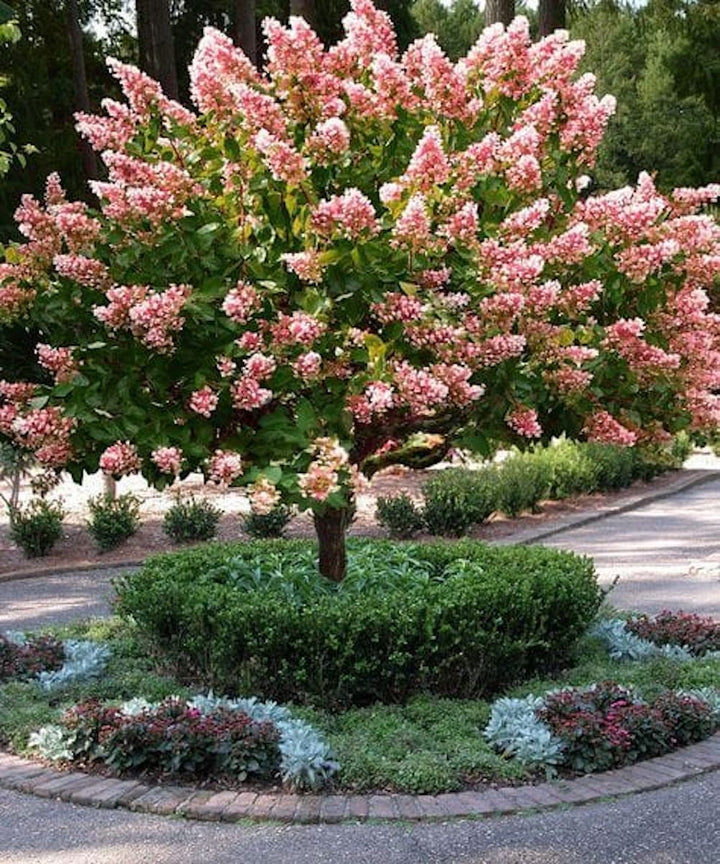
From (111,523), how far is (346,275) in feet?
24.8

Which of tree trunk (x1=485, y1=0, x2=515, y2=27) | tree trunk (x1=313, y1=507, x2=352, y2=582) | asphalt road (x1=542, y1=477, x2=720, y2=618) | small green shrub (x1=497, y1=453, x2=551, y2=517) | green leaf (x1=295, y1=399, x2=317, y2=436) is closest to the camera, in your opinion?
green leaf (x1=295, y1=399, x2=317, y2=436)

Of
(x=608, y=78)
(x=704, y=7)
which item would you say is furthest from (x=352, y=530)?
(x=608, y=78)

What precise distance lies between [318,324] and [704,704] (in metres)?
2.48

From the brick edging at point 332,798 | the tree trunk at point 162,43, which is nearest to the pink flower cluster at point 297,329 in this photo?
the brick edging at point 332,798

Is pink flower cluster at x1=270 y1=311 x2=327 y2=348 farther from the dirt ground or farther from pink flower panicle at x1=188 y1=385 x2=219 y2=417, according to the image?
the dirt ground

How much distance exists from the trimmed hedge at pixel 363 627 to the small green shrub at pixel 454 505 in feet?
17.6

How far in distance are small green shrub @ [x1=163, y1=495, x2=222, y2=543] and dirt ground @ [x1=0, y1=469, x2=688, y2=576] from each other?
15 cm

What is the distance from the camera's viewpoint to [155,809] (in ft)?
13.6

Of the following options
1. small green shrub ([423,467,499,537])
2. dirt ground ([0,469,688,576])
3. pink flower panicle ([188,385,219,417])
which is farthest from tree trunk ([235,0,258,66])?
pink flower panicle ([188,385,219,417])

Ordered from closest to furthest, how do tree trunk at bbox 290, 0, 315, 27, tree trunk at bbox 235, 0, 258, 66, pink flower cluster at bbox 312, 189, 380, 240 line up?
1. pink flower cluster at bbox 312, 189, 380, 240
2. tree trunk at bbox 290, 0, 315, 27
3. tree trunk at bbox 235, 0, 258, 66

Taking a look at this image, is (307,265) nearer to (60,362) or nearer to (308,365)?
(308,365)

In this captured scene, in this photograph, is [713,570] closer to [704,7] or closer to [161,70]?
[161,70]

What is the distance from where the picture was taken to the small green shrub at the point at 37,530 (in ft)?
36.9

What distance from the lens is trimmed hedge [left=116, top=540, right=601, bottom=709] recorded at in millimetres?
5082
